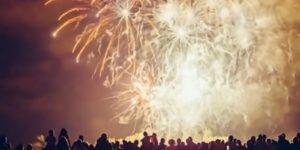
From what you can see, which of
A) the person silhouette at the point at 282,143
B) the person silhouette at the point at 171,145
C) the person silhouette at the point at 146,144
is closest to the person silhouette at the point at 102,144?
the person silhouette at the point at 146,144

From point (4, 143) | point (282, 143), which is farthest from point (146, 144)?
point (4, 143)

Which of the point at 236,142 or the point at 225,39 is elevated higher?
the point at 225,39

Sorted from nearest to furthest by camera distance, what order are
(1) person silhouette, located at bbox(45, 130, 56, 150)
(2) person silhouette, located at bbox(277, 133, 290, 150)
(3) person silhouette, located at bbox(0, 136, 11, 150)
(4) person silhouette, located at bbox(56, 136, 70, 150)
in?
(3) person silhouette, located at bbox(0, 136, 11, 150), (4) person silhouette, located at bbox(56, 136, 70, 150), (1) person silhouette, located at bbox(45, 130, 56, 150), (2) person silhouette, located at bbox(277, 133, 290, 150)

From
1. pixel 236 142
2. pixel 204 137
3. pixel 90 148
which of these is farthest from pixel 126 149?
pixel 204 137

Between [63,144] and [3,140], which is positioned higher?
[3,140]

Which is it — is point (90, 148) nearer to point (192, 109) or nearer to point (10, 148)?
point (10, 148)

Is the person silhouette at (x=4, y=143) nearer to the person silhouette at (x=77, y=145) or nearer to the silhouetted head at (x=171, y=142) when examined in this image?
the person silhouette at (x=77, y=145)

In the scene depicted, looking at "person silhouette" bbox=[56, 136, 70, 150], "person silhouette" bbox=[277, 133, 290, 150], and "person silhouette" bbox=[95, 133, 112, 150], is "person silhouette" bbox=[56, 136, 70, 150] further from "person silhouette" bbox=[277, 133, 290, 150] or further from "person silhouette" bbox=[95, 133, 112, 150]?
"person silhouette" bbox=[277, 133, 290, 150]

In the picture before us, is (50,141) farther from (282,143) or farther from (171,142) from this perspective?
(282,143)

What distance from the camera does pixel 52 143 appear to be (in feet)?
95.3

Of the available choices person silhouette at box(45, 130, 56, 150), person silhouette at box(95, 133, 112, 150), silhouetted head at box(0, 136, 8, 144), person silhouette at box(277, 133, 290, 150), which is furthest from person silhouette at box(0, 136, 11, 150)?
person silhouette at box(277, 133, 290, 150)

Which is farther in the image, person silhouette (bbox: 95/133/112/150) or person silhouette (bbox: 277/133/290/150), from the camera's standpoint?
person silhouette (bbox: 277/133/290/150)

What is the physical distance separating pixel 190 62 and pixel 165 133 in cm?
413

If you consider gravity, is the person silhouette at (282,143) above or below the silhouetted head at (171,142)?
below
